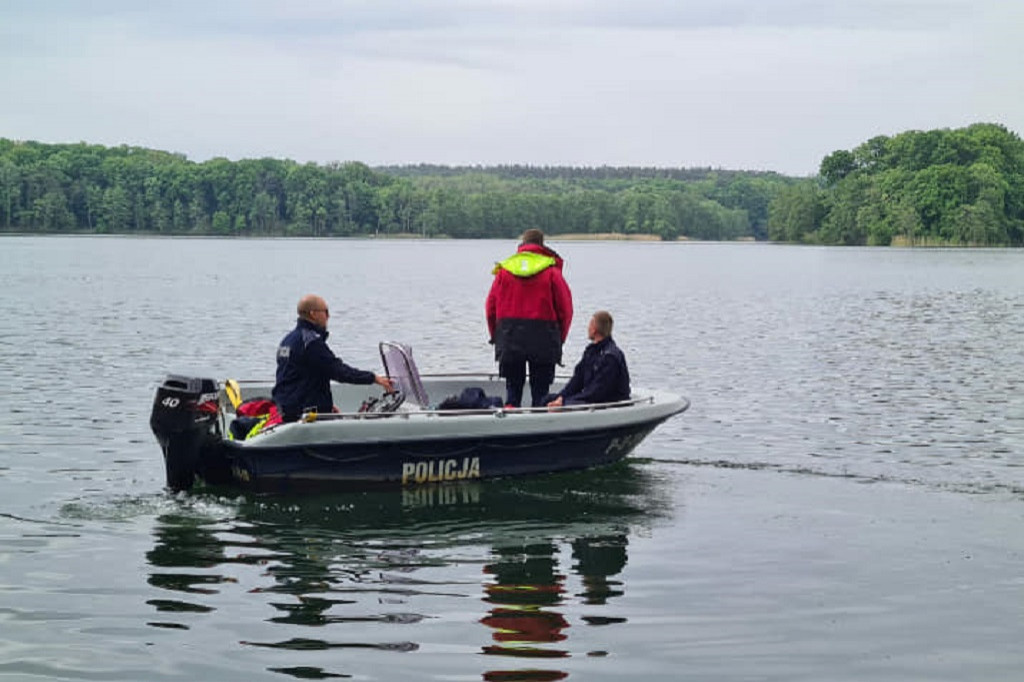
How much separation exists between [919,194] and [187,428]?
428ft

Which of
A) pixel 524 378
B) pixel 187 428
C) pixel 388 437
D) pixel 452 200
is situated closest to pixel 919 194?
pixel 452 200

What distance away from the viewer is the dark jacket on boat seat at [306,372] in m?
11.1

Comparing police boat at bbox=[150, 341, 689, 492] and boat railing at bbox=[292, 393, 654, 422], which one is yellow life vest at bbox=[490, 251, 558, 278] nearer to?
police boat at bbox=[150, 341, 689, 492]

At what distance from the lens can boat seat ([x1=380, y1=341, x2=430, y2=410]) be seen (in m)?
12.1

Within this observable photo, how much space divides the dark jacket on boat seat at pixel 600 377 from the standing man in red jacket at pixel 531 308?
0.30m

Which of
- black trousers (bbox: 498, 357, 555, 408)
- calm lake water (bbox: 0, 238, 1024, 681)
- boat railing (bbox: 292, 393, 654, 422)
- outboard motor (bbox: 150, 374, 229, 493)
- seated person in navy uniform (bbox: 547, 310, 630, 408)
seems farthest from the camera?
black trousers (bbox: 498, 357, 555, 408)

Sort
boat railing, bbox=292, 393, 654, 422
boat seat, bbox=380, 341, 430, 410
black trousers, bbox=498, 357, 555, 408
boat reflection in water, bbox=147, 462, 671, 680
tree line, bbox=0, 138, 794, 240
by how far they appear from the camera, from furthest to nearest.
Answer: tree line, bbox=0, 138, 794, 240 → black trousers, bbox=498, 357, 555, 408 → boat seat, bbox=380, 341, 430, 410 → boat railing, bbox=292, 393, 654, 422 → boat reflection in water, bbox=147, 462, 671, 680

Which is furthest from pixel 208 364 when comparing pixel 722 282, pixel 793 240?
pixel 793 240

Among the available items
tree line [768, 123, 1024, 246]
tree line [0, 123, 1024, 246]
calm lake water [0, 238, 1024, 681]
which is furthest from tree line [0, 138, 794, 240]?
calm lake water [0, 238, 1024, 681]

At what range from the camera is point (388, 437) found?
36.6ft

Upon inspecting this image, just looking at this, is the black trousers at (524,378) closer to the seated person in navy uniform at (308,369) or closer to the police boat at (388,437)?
the police boat at (388,437)

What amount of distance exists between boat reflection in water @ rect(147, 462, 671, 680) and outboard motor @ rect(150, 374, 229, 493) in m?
0.29

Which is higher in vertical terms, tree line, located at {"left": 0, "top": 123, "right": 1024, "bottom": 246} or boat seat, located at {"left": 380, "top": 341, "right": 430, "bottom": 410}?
tree line, located at {"left": 0, "top": 123, "right": 1024, "bottom": 246}

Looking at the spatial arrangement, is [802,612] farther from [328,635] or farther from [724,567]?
[328,635]
